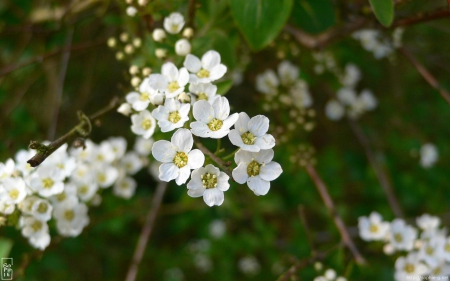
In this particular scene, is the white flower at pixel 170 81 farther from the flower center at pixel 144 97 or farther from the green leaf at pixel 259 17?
the green leaf at pixel 259 17

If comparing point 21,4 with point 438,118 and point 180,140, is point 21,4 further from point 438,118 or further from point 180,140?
point 438,118

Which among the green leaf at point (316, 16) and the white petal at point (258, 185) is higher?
the green leaf at point (316, 16)

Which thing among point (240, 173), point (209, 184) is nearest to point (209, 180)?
point (209, 184)

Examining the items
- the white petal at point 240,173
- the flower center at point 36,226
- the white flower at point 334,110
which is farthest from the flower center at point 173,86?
the white flower at point 334,110

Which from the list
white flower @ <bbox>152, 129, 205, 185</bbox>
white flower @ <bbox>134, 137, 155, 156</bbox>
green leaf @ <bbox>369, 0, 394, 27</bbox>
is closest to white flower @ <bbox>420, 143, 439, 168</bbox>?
green leaf @ <bbox>369, 0, 394, 27</bbox>

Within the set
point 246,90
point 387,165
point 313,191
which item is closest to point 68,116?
point 246,90

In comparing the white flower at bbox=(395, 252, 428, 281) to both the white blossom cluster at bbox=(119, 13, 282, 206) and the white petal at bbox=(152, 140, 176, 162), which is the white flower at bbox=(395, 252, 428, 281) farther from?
the white petal at bbox=(152, 140, 176, 162)
